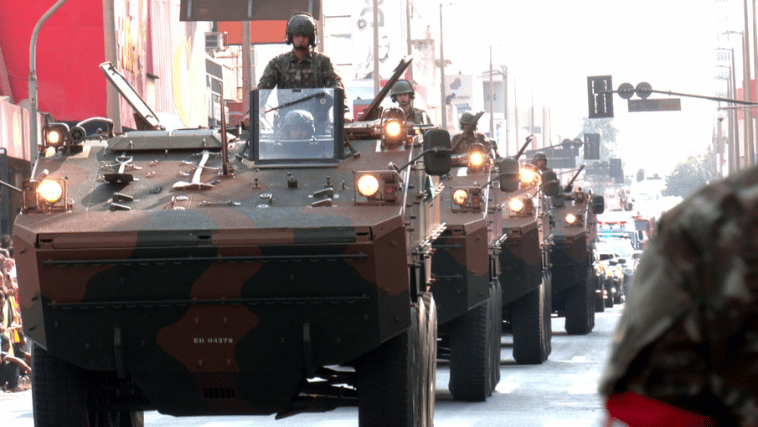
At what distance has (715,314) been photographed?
2119mm

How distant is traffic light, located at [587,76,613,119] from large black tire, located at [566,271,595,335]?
93.4ft

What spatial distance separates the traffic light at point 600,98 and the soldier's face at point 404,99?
39.2m

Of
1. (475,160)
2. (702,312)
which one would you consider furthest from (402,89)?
(702,312)

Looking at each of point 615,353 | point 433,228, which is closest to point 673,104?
point 433,228

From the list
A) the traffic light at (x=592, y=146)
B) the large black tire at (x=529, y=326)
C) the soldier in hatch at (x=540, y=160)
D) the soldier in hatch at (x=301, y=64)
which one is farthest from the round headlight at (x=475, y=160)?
the traffic light at (x=592, y=146)

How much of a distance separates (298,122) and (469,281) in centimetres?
359

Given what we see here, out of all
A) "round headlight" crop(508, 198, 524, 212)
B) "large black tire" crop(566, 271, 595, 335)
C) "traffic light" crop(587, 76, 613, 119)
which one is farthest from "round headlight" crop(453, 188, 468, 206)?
"traffic light" crop(587, 76, 613, 119)

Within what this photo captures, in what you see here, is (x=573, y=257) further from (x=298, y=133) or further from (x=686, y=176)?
(x=686, y=176)

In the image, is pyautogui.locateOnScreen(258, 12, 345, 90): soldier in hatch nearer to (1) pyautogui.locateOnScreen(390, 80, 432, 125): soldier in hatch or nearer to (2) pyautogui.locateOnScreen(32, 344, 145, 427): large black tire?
(2) pyautogui.locateOnScreen(32, 344, 145, 427): large black tire

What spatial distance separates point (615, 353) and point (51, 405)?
675cm

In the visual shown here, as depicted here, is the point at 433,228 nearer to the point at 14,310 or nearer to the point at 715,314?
the point at 14,310

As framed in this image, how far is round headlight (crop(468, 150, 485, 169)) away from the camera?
50.2 ft

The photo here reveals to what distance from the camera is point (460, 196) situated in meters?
13.9

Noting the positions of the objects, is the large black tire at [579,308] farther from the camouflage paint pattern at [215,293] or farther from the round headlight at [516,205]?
the camouflage paint pattern at [215,293]
